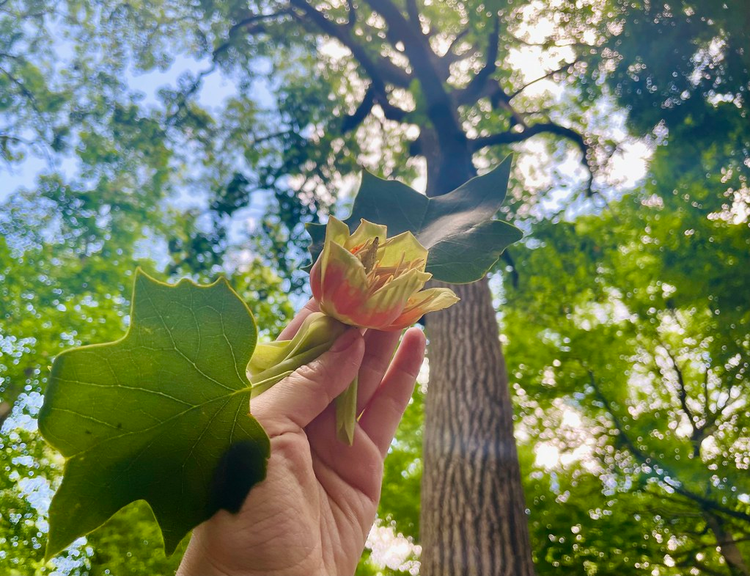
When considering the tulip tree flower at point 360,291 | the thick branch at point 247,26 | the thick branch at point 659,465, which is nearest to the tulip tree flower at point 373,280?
the tulip tree flower at point 360,291

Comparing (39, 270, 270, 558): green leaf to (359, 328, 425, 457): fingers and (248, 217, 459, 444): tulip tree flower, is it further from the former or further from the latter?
(359, 328, 425, 457): fingers

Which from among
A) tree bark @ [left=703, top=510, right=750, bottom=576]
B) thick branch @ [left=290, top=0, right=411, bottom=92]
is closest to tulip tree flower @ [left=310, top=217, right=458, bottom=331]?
thick branch @ [left=290, top=0, right=411, bottom=92]

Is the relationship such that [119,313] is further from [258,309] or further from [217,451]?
[217,451]

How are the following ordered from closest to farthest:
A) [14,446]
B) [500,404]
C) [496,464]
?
[496,464], [500,404], [14,446]

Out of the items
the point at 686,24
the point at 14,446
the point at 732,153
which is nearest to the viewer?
the point at 14,446

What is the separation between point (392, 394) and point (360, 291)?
0.37m

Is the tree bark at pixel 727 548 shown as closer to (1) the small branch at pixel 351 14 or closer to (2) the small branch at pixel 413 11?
(2) the small branch at pixel 413 11

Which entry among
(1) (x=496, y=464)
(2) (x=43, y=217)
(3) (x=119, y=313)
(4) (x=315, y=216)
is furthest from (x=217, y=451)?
(2) (x=43, y=217)

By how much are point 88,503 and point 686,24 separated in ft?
Result: 14.2

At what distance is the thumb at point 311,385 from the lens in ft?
1.73

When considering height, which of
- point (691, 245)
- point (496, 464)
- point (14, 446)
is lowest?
point (496, 464)

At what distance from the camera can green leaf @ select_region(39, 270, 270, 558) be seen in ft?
1.41

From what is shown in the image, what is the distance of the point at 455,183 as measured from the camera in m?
3.00

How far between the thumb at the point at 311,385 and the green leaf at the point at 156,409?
0.23ft
